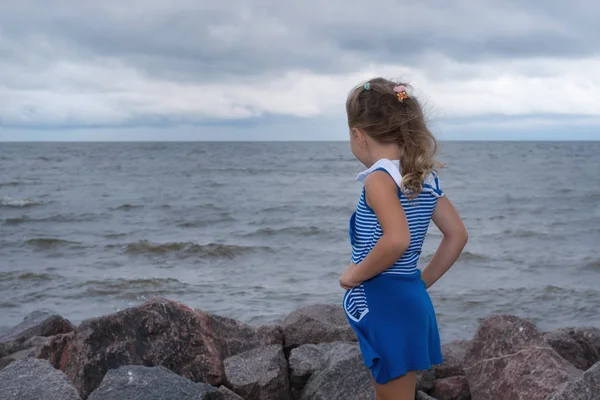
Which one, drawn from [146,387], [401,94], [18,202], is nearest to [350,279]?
[401,94]

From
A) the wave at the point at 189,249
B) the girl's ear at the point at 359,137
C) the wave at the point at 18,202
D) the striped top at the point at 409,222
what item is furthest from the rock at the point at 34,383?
the wave at the point at 18,202

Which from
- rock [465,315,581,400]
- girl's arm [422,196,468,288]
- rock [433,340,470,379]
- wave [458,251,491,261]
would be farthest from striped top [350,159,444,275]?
wave [458,251,491,261]

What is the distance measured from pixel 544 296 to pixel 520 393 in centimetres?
545

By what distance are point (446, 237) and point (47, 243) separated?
12300 millimetres

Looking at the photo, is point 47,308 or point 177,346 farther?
point 47,308

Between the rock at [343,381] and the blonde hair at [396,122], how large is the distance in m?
1.88

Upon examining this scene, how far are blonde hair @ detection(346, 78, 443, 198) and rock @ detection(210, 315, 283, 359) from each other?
2.78 meters

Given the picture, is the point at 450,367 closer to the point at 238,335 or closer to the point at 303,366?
the point at 303,366

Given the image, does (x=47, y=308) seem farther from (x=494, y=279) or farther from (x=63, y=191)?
(x=63, y=191)

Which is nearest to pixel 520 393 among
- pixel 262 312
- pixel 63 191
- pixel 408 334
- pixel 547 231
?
pixel 408 334

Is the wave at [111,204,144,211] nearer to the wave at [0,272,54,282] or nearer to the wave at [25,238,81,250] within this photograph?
the wave at [25,238,81,250]

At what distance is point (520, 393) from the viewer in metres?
4.29

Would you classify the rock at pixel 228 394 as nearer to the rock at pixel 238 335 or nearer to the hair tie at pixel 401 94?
the rock at pixel 238 335

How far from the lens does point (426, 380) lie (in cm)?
482
